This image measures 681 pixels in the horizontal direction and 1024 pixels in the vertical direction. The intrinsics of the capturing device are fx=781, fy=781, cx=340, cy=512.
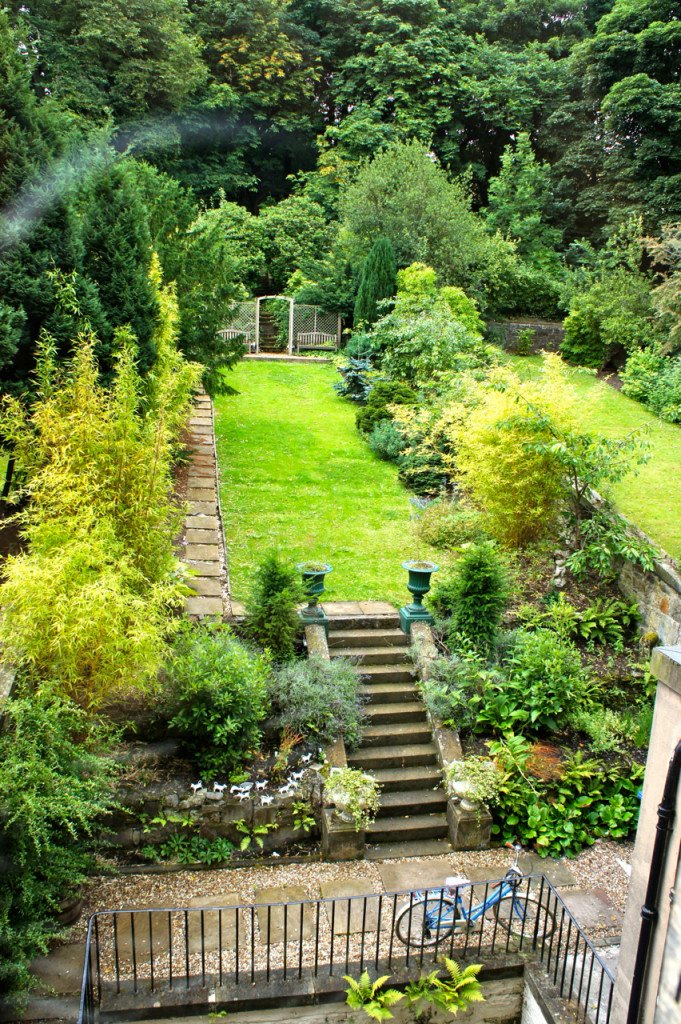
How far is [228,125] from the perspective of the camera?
26812 mm

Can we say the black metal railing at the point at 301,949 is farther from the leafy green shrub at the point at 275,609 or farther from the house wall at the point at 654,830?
the leafy green shrub at the point at 275,609

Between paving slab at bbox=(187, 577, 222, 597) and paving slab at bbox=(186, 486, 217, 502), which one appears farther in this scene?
paving slab at bbox=(186, 486, 217, 502)

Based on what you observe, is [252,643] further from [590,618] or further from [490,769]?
[590,618]

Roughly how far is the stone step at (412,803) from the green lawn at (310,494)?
2525 mm

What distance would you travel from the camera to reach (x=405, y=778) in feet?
24.9

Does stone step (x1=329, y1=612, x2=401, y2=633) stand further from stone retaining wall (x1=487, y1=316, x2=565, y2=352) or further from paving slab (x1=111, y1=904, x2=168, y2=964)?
stone retaining wall (x1=487, y1=316, x2=565, y2=352)

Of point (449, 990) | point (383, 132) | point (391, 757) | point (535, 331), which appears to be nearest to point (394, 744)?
point (391, 757)

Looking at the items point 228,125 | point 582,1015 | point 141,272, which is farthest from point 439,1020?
point 228,125

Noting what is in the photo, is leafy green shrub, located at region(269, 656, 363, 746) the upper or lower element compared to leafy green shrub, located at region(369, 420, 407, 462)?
lower

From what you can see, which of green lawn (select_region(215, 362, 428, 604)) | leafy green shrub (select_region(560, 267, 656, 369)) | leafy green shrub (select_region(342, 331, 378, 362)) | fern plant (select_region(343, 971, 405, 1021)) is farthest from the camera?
leafy green shrub (select_region(560, 267, 656, 369))

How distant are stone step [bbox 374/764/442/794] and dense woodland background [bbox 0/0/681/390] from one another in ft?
23.4

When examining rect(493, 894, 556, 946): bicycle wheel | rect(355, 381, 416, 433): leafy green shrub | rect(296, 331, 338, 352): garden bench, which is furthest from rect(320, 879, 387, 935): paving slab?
rect(296, 331, 338, 352): garden bench

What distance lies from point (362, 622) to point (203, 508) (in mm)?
3408

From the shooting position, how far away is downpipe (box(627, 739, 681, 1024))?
406 centimetres
